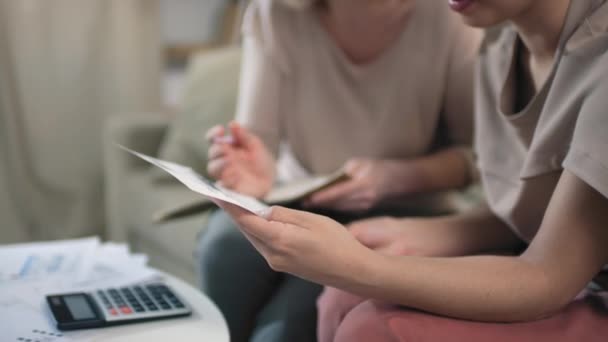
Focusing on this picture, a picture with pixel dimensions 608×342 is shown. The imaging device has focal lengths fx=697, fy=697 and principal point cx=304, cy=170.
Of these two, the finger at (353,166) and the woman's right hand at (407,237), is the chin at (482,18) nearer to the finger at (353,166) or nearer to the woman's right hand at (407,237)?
the woman's right hand at (407,237)

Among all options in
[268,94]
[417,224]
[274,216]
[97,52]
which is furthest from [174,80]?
[274,216]

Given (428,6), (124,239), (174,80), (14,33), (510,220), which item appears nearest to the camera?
A: (510,220)

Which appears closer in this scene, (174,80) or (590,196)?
(590,196)

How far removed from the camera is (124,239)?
6.60ft

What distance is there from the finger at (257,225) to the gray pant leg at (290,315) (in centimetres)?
34

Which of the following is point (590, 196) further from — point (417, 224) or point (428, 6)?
point (428, 6)

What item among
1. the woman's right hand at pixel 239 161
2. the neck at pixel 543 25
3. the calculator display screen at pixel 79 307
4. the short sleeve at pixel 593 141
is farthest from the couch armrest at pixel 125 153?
the short sleeve at pixel 593 141

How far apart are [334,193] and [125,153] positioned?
3.25 feet

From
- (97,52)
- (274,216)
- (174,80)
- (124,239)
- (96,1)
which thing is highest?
(274,216)

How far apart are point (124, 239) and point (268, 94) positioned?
95 cm

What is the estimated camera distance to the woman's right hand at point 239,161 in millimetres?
1084

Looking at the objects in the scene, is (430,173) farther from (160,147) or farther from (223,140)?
(160,147)

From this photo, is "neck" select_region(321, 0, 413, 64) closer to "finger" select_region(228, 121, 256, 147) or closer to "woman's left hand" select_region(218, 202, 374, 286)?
"finger" select_region(228, 121, 256, 147)

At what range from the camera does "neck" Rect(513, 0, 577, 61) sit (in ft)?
2.56
